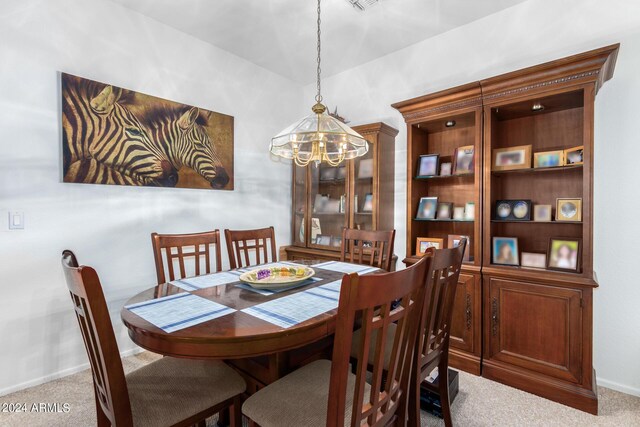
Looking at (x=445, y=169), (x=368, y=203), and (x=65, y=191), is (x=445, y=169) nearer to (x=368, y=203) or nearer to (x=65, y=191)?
(x=368, y=203)

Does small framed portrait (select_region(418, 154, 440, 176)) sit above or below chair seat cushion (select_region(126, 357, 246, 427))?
above

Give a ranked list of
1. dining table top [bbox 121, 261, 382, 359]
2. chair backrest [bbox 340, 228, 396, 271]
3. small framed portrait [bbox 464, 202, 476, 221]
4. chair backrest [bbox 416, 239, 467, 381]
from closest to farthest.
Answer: dining table top [bbox 121, 261, 382, 359]
chair backrest [bbox 416, 239, 467, 381]
chair backrest [bbox 340, 228, 396, 271]
small framed portrait [bbox 464, 202, 476, 221]

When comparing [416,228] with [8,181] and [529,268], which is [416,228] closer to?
[529,268]

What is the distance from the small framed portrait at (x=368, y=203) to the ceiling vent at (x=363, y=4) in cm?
150

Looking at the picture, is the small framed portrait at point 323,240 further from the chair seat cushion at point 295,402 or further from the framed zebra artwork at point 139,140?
the chair seat cushion at point 295,402

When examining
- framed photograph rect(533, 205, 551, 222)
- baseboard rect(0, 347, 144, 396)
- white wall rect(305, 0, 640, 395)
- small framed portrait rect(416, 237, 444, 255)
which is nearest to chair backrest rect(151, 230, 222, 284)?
baseboard rect(0, 347, 144, 396)

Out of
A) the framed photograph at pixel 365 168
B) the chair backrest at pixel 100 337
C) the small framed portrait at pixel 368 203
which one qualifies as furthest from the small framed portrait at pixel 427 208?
the chair backrest at pixel 100 337

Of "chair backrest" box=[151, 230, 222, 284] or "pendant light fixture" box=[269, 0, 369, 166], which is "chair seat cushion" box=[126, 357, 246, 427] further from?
"pendant light fixture" box=[269, 0, 369, 166]

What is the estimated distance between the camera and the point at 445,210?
2.69 m

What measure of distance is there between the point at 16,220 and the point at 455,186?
3162mm

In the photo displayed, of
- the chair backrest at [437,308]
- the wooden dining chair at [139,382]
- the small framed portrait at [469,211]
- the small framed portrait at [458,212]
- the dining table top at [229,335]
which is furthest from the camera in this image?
the small framed portrait at [458,212]

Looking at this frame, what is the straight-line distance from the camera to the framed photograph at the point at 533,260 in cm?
217

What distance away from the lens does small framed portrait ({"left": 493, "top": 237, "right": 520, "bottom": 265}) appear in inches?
88.7

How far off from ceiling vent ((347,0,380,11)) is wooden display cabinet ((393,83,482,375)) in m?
0.76
